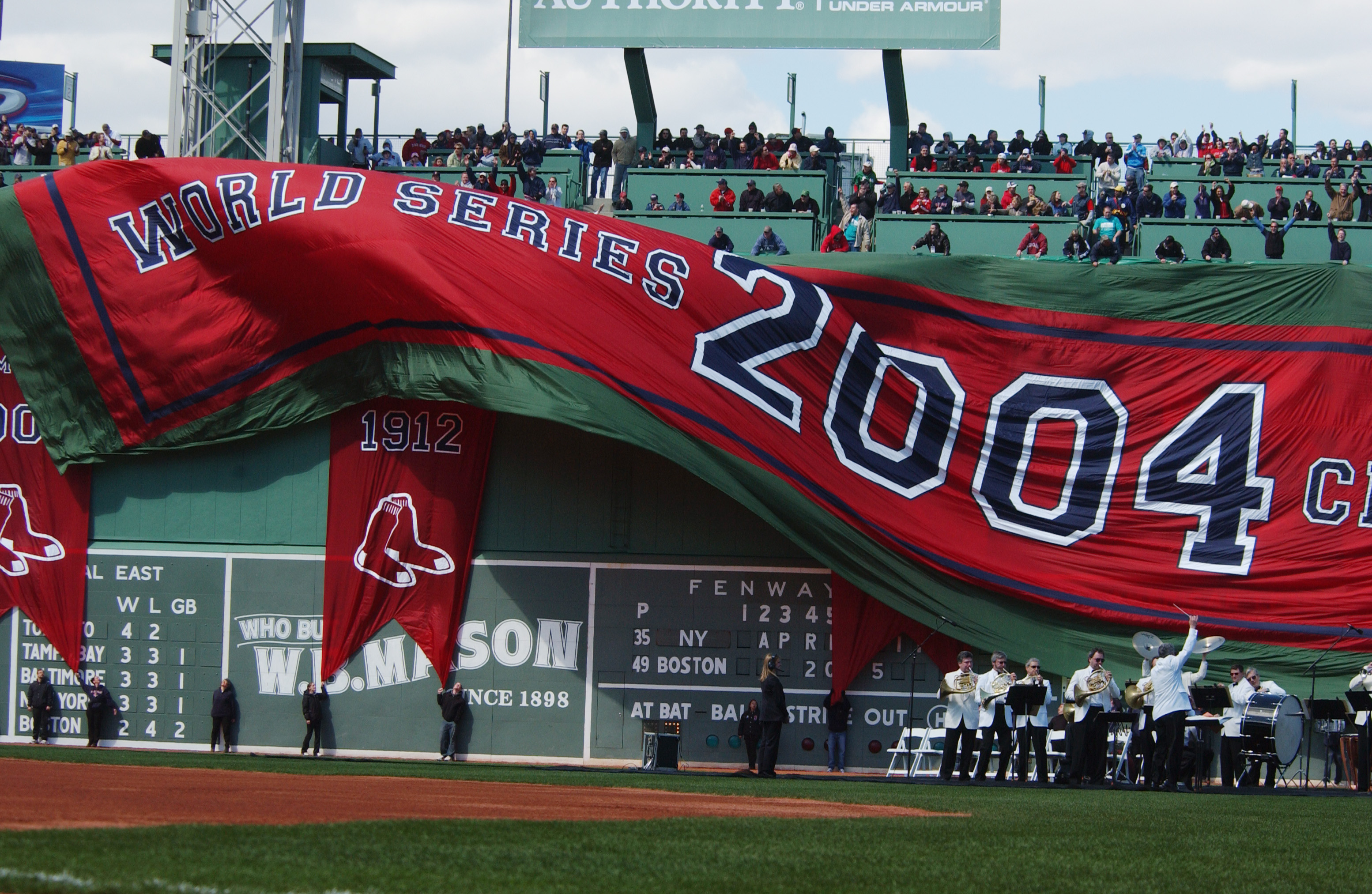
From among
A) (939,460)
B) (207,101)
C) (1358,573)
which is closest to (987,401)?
(939,460)

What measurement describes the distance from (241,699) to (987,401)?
11334 millimetres

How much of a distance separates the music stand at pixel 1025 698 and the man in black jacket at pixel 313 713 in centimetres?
955

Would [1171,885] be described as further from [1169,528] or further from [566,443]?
[566,443]

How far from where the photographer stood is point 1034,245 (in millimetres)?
23000

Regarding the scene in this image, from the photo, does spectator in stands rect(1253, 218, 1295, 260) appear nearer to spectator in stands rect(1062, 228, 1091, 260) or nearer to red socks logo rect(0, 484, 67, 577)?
spectator in stands rect(1062, 228, 1091, 260)

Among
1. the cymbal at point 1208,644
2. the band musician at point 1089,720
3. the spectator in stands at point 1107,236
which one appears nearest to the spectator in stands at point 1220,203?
the spectator in stands at point 1107,236

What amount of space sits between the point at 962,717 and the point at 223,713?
33.7 ft

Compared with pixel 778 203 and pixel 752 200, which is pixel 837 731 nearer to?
pixel 778 203

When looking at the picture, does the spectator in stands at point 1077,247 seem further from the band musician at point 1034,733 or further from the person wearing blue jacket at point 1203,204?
the band musician at point 1034,733

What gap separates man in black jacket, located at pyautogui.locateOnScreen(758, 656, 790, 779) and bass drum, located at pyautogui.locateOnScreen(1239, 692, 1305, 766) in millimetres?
5503

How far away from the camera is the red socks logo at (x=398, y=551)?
20312 mm

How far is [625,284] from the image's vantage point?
18734 millimetres

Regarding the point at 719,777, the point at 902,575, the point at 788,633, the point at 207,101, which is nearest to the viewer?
the point at 719,777

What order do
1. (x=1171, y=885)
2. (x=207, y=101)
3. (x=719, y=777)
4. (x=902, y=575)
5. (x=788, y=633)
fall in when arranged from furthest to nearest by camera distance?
(x=207, y=101) → (x=788, y=633) → (x=902, y=575) → (x=719, y=777) → (x=1171, y=885)
